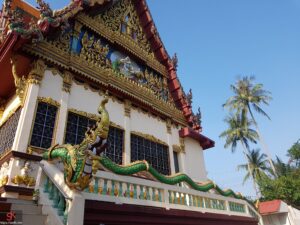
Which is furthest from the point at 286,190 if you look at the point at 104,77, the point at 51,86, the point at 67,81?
the point at 51,86

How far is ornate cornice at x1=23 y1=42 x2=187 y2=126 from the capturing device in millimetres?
8398

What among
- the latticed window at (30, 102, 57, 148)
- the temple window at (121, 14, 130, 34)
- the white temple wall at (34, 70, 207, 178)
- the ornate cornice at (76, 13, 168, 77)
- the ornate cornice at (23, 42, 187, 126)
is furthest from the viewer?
the temple window at (121, 14, 130, 34)

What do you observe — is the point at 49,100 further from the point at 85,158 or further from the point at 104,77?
the point at 85,158

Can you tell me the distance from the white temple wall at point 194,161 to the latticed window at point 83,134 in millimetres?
4116

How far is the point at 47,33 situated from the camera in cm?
842

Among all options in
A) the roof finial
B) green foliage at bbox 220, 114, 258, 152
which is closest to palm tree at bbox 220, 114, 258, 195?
green foliage at bbox 220, 114, 258, 152

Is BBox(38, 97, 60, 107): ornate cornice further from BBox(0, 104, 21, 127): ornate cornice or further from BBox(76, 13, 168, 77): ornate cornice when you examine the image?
BBox(76, 13, 168, 77): ornate cornice

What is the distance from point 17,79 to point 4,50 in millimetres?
900

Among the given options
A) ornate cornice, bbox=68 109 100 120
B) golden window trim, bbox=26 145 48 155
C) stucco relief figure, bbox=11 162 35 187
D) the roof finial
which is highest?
the roof finial

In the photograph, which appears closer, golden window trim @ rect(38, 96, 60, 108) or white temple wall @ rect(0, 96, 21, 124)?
golden window trim @ rect(38, 96, 60, 108)

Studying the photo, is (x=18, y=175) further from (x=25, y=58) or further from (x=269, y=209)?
(x=269, y=209)

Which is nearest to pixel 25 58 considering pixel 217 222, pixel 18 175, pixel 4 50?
pixel 4 50

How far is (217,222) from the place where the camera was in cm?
812

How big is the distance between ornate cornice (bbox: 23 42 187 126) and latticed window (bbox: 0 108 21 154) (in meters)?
2.03
